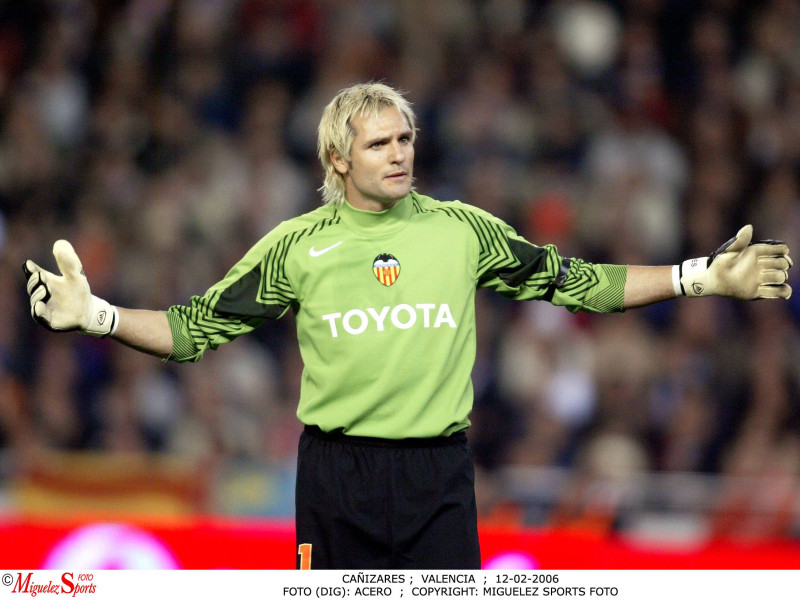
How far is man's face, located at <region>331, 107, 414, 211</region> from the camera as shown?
4125 mm

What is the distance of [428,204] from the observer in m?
4.29

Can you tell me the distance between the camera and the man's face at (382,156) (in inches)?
162

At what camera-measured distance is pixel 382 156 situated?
4137 mm

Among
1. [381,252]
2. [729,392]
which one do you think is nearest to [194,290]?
[729,392]

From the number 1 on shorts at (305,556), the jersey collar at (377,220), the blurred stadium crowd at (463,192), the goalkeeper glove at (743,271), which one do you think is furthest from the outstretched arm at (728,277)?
the blurred stadium crowd at (463,192)

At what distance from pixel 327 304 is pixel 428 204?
527mm

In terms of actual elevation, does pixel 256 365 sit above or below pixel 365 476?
above

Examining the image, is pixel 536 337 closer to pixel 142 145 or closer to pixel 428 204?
pixel 142 145

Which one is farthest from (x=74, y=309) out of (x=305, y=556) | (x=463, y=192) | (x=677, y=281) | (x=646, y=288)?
(x=463, y=192)

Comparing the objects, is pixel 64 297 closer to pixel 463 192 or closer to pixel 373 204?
pixel 373 204

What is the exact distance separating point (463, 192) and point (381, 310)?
5647mm

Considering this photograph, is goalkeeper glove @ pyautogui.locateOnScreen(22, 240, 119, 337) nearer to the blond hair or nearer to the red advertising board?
the blond hair

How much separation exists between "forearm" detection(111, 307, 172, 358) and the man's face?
32.0 inches

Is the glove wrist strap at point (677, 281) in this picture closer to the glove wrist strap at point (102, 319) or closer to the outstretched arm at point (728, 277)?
the outstretched arm at point (728, 277)
